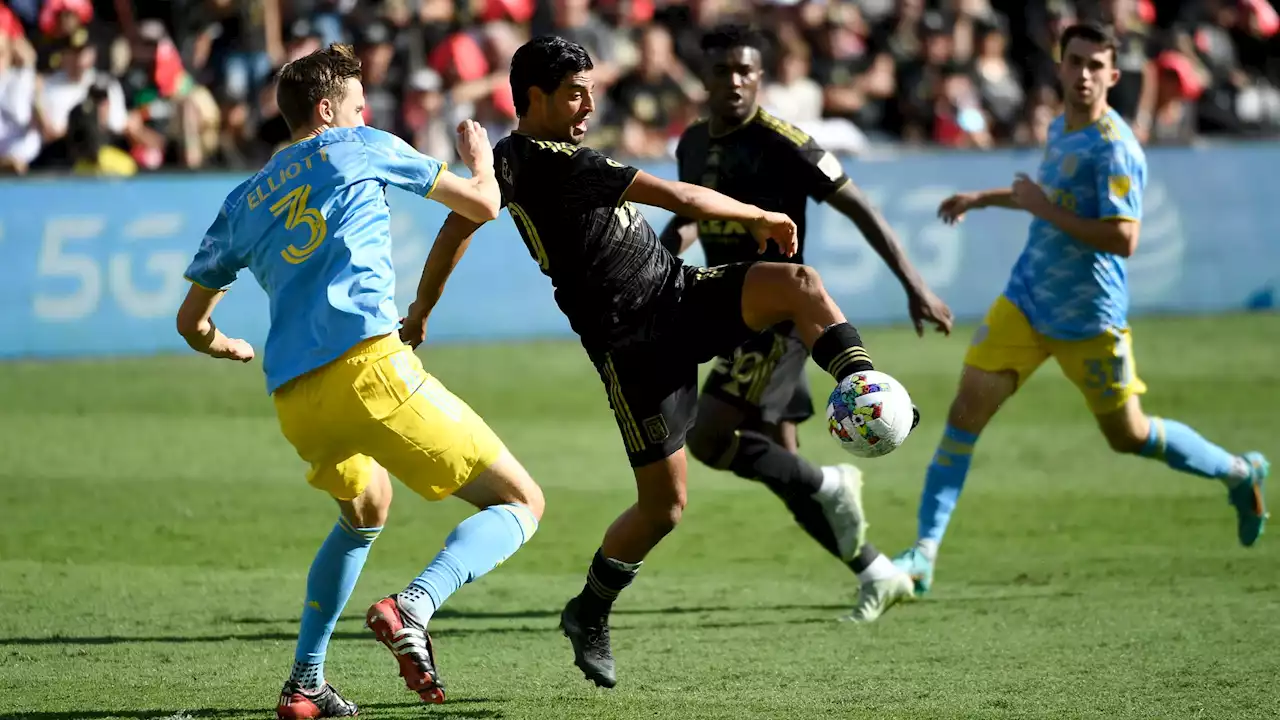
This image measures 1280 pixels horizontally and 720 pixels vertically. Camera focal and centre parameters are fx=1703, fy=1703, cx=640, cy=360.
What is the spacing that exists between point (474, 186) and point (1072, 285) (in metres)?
3.60

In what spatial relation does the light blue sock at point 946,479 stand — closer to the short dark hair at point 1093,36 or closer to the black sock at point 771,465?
the black sock at point 771,465

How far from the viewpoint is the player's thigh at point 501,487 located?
512cm

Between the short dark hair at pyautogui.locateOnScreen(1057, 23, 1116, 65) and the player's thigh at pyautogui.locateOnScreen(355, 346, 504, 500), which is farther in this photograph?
the short dark hair at pyautogui.locateOnScreen(1057, 23, 1116, 65)

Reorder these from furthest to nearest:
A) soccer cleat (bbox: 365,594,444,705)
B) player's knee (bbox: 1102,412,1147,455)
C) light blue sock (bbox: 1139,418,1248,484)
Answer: light blue sock (bbox: 1139,418,1248,484) → player's knee (bbox: 1102,412,1147,455) → soccer cleat (bbox: 365,594,444,705)

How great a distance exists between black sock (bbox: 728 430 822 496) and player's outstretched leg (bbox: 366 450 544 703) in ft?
6.33

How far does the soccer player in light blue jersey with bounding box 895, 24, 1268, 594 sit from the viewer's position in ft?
24.3

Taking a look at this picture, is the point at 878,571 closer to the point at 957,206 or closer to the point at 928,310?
the point at 928,310

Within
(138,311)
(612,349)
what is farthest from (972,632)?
(138,311)

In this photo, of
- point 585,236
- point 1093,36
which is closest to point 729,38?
point 1093,36

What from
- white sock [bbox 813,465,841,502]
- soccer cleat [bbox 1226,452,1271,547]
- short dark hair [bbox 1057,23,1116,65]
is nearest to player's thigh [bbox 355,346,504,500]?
white sock [bbox 813,465,841,502]

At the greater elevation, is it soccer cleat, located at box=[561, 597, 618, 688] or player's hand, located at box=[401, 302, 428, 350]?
player's hand, located at box=[401, 302, 428, 350]

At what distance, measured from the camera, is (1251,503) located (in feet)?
26.3

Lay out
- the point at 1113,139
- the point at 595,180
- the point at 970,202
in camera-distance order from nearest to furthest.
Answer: the point at 595,180, the point at 1113,139, the point at 970,202

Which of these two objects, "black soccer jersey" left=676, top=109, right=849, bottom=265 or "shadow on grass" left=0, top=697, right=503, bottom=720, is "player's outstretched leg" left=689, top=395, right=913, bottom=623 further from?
"shadow on grass" left=0, top=697, right=503, bottom=720
